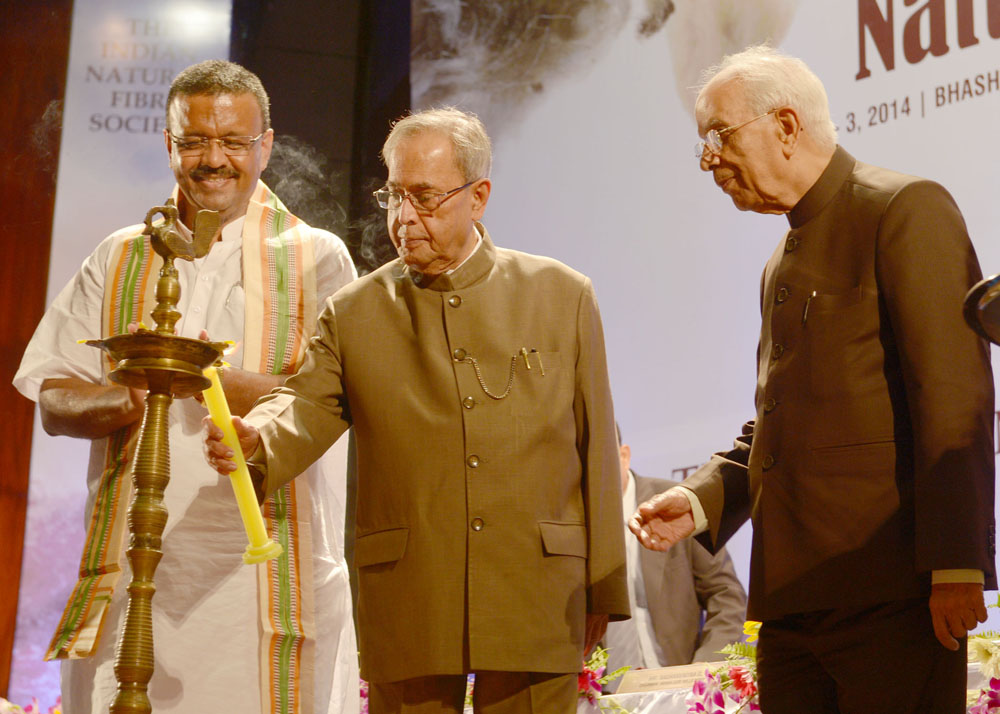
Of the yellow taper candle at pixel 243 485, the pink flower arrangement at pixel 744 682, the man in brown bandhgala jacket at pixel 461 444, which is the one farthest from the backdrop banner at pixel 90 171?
the yellow taper candle at pixel 243 485

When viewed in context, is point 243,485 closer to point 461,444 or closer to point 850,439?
point 461,444

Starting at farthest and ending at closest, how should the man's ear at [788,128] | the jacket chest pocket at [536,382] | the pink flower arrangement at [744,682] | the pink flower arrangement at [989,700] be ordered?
the pink flower arrangement at [744,682] < the pink flower arrangement at [989,700] < the man's ear at [788,128] < the jacket chest pocket at [536,382]

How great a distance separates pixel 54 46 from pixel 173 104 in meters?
3.92

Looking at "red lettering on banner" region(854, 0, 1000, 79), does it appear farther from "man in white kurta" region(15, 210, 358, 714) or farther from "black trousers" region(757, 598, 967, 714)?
"black trousers" region(757, 598, 967, 714)

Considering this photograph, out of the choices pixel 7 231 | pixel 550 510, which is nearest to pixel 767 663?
Answer: pixel 550 510

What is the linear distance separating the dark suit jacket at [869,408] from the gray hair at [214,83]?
1.44 meters

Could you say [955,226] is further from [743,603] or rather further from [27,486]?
[27,486]

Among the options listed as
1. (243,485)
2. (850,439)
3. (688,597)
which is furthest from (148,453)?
(688,597)

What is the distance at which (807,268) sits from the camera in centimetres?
254

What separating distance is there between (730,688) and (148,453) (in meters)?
1.85

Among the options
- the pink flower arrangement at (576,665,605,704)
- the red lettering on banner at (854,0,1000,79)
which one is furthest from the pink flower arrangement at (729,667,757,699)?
the red lettering on banner at (854,0,1000,79)

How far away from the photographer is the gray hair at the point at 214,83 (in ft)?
10.2

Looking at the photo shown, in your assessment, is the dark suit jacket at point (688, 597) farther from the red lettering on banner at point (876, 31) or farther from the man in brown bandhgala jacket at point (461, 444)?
the man in brown bandhgala jacket at point (461, 444)

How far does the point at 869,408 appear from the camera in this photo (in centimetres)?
234
